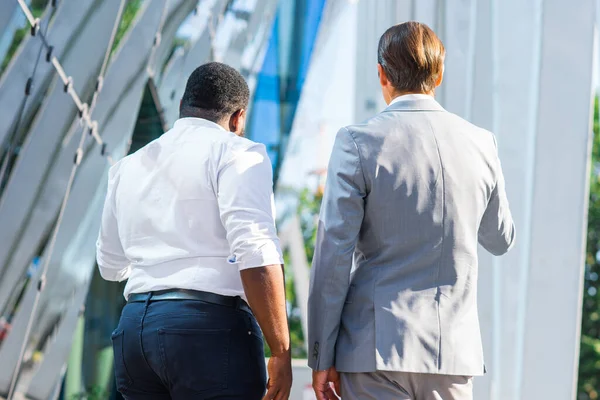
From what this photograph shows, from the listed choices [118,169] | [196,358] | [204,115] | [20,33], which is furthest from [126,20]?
[196,358]

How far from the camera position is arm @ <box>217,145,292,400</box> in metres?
2.97

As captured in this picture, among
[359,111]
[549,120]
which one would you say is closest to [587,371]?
[359,111]

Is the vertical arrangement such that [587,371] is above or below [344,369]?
below

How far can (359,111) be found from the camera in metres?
12.3

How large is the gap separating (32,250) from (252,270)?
2.00 m

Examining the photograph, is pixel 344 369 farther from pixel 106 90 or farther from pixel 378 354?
pixel 106 90

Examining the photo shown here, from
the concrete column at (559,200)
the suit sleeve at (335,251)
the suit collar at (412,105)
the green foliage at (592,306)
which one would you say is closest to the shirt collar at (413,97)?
the suit collar at (412,105)

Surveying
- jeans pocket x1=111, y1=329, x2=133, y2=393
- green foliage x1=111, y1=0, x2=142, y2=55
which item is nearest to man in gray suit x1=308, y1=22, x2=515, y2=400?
jeans pocket x1=111, y1=329, x2=133, y2=393

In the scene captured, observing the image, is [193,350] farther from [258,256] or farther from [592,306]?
[592,306]

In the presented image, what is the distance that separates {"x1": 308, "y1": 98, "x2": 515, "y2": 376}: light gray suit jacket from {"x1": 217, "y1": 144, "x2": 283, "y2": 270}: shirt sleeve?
7.7 inches

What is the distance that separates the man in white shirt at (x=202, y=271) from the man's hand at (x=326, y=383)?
12 centimetres

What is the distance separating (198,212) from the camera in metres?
3.09

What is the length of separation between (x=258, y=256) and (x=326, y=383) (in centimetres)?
49

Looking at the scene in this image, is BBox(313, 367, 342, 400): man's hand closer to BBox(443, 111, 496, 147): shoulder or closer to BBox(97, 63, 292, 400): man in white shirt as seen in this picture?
BBox(97, 63, 292, 400): man in white shirt
